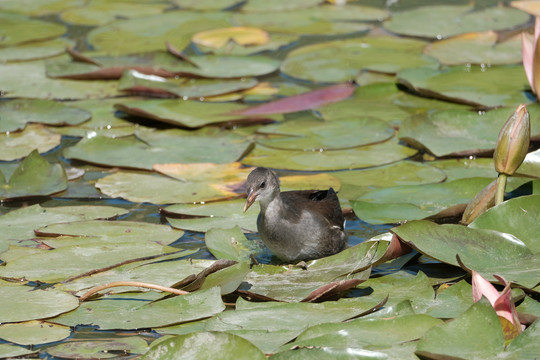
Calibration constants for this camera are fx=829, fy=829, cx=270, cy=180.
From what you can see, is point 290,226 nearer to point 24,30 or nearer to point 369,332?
point 369,332

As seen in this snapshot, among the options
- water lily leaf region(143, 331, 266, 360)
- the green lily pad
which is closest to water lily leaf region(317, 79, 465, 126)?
the green lily pad

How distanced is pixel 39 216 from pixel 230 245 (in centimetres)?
100

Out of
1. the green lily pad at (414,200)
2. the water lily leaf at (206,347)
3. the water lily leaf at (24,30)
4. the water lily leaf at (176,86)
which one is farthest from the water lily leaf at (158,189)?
the water lily leaf at (24,30)

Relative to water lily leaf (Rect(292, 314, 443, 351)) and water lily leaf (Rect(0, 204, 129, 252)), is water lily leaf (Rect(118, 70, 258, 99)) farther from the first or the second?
water lily leaf (Rect(292, 314, 443, 351))

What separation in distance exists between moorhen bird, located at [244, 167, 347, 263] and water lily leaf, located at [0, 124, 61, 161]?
1.82 metres

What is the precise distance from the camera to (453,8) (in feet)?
24.2

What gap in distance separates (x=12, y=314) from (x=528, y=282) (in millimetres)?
1868

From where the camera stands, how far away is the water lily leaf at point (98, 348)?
2773 mm

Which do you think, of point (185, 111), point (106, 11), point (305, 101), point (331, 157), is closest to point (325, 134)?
point (331, 157)

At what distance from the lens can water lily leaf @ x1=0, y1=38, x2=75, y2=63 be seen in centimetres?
648

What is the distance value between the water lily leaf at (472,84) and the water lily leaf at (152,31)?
216 cm

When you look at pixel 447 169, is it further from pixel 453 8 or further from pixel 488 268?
pixel 453 8

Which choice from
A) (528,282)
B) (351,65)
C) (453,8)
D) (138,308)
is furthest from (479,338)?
(453,8)

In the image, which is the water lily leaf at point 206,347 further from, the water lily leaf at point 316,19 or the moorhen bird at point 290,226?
the water lily leaf at point 316,19
